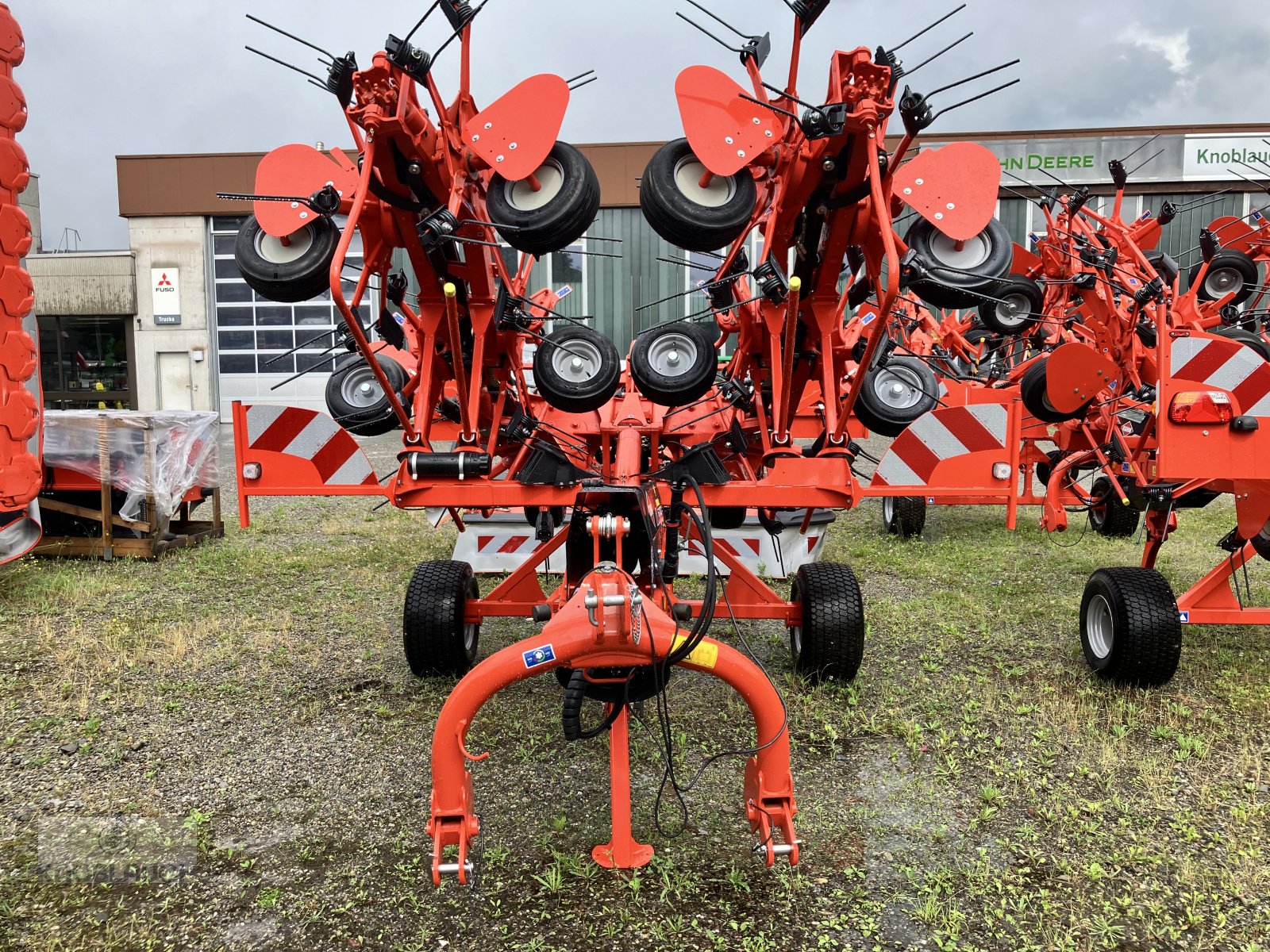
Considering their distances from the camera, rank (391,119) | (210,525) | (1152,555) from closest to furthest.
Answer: (391,119), (1152,555), (210,525)

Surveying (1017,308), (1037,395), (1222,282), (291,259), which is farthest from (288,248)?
(1222,282)

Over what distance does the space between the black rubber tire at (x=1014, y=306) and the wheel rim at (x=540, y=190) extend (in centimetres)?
185

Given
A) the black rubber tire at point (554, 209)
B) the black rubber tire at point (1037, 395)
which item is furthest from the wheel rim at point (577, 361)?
the black rubber tire at point (1037, 395)

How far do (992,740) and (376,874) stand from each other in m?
2.58

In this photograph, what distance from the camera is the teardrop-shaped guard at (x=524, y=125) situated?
3.13 m

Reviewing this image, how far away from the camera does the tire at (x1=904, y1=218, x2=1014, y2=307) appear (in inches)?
135

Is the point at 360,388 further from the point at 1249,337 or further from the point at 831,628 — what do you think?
the point at 1249,337

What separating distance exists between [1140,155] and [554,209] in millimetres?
22039

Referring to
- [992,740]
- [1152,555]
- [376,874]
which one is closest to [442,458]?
[376,874]

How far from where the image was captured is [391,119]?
3.01 meters

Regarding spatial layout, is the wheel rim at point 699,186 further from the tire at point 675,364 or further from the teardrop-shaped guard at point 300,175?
the teardrop-shaped guard at point 300,175

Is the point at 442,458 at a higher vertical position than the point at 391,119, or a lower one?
lower

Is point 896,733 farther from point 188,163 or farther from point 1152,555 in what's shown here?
point 188,163

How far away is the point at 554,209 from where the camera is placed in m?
3.16
